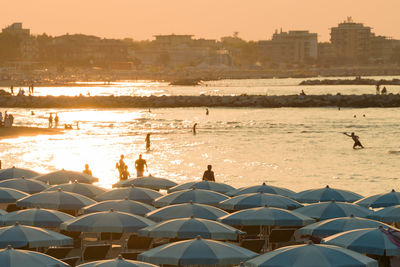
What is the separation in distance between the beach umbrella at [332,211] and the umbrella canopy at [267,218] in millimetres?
662

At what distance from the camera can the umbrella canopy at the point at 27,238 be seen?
13703 mm

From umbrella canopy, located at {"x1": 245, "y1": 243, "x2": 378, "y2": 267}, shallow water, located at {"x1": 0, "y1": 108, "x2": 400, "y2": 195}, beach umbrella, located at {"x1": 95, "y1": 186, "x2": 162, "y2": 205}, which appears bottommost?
shallow water, located at {"x1": 0, "y1": 108, "x2": 400, "y2": 195}

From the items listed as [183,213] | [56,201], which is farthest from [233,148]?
[183,213]

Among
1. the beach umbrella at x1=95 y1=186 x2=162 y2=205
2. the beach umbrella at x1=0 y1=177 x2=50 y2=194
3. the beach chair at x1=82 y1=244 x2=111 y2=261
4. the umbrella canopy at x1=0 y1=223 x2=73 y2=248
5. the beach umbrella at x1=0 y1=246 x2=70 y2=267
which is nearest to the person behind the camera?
the beach umbrella at x1=0 y1=246 x2=70 y2=267

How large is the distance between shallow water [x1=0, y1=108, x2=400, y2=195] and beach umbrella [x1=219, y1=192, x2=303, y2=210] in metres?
11.0

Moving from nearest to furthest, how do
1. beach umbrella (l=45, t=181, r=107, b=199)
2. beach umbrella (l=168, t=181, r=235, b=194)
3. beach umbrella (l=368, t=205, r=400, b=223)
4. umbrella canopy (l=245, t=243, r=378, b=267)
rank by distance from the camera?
umbrella canopy (l=245, t=243, r=378, b=267) → beach umbrella (l=368, t=205, r=400, b=223) → beach umbrella (l=45, t=181, r=107, b=199) → beach umbrella (l=168, t=181, r=235, b=194)

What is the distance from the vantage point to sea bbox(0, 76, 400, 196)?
34.1m

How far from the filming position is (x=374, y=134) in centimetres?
5756

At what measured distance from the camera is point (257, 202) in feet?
60.8

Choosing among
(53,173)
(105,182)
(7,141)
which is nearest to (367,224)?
(53,173)

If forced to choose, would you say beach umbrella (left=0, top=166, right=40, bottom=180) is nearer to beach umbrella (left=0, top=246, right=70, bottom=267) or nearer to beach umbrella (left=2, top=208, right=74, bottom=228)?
beach umbrella (left=2, top=208, right=74, bottom=228)

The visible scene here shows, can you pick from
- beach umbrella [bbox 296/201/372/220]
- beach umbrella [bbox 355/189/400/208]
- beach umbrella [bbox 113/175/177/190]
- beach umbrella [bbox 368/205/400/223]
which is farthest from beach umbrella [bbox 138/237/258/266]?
beach umbrella [bbox 113/175/177/190]

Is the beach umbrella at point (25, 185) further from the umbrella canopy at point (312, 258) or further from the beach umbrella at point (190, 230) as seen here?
the umbrella canopy at point (312, 258)

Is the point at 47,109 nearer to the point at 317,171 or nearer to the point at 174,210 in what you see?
the point at 317,171
